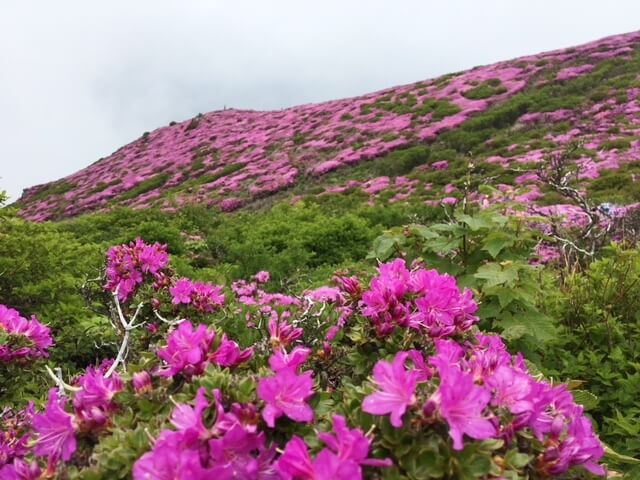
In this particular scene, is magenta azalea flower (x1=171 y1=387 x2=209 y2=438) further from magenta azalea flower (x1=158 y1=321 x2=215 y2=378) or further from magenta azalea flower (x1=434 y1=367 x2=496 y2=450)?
magenta azalea flower (x1=434 y1=367 x2=496 y2=450)

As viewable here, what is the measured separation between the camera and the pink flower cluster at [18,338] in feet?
8.51

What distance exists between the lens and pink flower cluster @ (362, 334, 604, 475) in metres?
1.11

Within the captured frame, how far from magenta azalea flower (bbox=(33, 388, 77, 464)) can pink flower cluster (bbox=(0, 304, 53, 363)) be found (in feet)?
5.00

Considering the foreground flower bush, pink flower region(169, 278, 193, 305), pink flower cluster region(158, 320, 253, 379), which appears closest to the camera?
the foreground flower bush

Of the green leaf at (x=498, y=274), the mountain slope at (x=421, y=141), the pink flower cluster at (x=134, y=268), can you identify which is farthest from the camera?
the mountain slope at (x=421, y=141)

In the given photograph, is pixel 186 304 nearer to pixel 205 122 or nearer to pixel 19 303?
pixel 19 303

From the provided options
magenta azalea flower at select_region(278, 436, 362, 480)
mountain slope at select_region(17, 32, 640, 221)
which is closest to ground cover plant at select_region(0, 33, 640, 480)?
magenta azalea flower at select_region(278, 436, 362, 480)

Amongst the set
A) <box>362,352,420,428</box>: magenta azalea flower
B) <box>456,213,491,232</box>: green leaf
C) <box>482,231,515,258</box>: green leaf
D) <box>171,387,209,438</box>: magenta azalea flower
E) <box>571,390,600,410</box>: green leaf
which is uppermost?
<box>171,387,209,438</box>: magenta azalea flower

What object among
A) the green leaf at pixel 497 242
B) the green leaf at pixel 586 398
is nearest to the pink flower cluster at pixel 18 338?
the green leaf at pixel 586 398

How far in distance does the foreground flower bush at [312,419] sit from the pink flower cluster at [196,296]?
158cm

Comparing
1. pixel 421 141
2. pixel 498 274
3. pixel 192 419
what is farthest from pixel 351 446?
pixel 421 141

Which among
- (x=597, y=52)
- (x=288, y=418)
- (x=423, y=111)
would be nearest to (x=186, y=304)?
(x=288, y=418)

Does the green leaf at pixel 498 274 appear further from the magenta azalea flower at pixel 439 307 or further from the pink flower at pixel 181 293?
the pink flower at pixel 181 293

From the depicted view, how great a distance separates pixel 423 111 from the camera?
22000 millimetres
